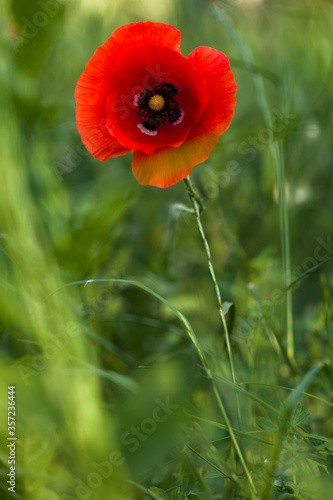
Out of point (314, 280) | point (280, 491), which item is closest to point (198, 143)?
point (280, 491)

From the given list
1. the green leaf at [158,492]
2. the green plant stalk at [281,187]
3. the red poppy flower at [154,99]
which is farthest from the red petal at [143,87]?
the green leaf at [158,492]

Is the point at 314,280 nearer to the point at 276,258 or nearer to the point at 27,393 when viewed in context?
the point at 276,258

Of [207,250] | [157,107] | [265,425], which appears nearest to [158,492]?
[265,425]

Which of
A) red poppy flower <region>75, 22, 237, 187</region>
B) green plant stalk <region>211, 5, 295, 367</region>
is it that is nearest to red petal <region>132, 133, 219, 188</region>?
red poppy flower <region>75, 22, 237, 187</region>

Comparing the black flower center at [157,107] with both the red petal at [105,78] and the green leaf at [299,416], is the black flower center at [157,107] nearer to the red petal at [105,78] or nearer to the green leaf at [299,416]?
the red petal at [105,78]

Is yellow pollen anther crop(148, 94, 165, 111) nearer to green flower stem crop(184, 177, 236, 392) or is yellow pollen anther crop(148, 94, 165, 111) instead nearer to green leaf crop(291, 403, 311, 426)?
green flower stem crop(184, 177, 236, 392)

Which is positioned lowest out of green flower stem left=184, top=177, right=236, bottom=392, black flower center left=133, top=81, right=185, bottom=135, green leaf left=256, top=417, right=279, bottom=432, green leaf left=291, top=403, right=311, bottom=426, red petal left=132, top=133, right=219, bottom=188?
green leaf left=256, top=417, right=279, bottom=432

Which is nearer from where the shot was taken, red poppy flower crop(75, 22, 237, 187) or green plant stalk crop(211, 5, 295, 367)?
red poppy flower crop(75, 22, 237, 187)
